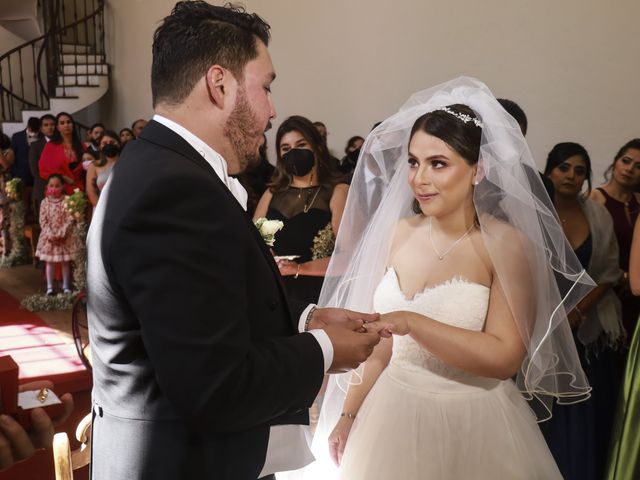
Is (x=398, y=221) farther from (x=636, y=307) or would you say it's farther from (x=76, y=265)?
(x=76, y=265)

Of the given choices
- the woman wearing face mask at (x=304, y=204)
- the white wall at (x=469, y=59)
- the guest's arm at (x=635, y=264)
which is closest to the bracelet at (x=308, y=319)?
the woman wearing face mask at (x=304, y=204)

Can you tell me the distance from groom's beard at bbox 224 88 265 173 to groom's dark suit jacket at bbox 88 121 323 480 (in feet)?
0.30

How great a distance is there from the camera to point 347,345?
4.24 feet

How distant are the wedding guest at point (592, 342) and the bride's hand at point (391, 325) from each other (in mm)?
1644

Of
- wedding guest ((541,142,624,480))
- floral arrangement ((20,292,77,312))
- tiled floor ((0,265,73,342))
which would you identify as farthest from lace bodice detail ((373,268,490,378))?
floral arrangement ((20,292,77,312))

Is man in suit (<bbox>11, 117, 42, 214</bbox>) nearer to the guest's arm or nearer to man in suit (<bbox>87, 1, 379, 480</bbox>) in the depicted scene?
the guest's arm

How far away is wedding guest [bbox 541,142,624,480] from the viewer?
2.97 m

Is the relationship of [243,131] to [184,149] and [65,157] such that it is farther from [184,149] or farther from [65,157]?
[65,157]

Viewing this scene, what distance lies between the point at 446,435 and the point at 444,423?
0.11 feet

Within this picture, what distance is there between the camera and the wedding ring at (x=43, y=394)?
147 cm

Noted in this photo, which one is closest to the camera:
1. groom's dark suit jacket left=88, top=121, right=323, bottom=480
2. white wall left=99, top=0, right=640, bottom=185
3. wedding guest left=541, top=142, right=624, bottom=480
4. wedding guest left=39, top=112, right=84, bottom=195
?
groom's dark suit jacket left=88, top=121, right=323, bottom=480

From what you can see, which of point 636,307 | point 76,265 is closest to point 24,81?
point 76,265

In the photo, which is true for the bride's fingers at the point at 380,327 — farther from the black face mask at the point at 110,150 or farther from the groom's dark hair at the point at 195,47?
the black face mask at the point at 110,150

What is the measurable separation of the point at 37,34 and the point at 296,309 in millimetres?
13079
